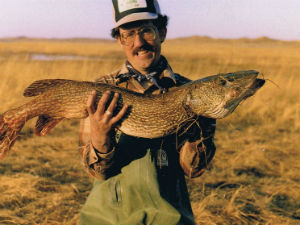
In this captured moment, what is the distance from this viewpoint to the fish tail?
2.19m

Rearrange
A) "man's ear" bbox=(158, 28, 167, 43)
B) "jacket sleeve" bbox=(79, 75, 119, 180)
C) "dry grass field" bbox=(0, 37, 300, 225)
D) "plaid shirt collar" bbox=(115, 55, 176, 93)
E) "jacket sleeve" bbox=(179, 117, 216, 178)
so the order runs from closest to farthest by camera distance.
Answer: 1. "jacket sleeve" bbox=(79, 75, 119, 180)
2. "jacket sleeve" bbox=(179, 117, 216, 178)
3. "plaid shirt collar" bbox=(115, 55, 176, 93)
4. "man's ear" bbox=(158, 28, 167, 43)
5. "dry grass field" bbox=(0, 37, 300, 225)

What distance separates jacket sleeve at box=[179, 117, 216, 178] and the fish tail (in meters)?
1.12

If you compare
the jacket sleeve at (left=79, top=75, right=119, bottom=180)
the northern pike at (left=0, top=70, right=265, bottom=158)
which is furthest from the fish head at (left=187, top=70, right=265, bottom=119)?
the jacket sleeve at (left=79, top=75, right=119, bottom=180)

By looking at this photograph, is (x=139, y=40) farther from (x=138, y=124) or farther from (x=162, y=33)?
(x=138, y=124)

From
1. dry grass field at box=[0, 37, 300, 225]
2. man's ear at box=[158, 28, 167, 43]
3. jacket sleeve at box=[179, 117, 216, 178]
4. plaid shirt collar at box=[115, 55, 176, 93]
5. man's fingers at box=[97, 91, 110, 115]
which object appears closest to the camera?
man's fingers at box=[97, 91, 110, 115]

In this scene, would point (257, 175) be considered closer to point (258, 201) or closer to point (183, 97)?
point (258, 201)

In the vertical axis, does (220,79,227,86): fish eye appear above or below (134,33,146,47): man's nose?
below

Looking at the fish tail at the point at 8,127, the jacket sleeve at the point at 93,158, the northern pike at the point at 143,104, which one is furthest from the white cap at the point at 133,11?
the fish tail at the point at 8,127

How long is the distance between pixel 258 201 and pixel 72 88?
8.63 feet

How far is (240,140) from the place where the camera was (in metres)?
6.05

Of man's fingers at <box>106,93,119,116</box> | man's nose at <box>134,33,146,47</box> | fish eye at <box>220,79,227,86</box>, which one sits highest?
man's nose at <box>134,33,146,47</box>

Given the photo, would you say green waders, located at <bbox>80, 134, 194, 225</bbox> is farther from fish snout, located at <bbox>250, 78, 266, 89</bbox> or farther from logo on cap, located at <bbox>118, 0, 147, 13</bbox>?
logo on cap, located at <bbox>118, 0, 147, 13</bbox>

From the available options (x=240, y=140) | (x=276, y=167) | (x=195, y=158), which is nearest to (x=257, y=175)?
(x=276, y=167)

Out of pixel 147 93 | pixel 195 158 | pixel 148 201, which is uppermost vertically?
pixel 147 93
